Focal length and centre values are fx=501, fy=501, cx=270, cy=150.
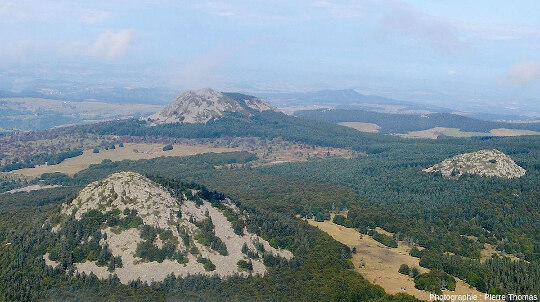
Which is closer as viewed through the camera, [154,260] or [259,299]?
[259,299]

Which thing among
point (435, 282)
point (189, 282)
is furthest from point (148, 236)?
point (435, 282)

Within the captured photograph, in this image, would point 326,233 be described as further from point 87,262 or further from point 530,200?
point 530,200

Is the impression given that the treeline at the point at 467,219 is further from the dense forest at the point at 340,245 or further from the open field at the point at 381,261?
the open field at the point at 381,261

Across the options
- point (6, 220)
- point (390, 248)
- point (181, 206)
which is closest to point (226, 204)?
point (181, 206)

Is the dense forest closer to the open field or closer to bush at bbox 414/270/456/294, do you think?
Result: bush at bbox 414/270/456/294

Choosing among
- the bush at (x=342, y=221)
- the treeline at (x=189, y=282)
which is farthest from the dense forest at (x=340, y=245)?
the bush at (x=342, y=221)

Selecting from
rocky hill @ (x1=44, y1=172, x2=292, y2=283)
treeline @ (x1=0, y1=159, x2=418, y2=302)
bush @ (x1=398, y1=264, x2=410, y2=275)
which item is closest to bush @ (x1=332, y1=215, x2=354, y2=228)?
treeline @ (x1=0, y1=159, x2=418, y2=302)
